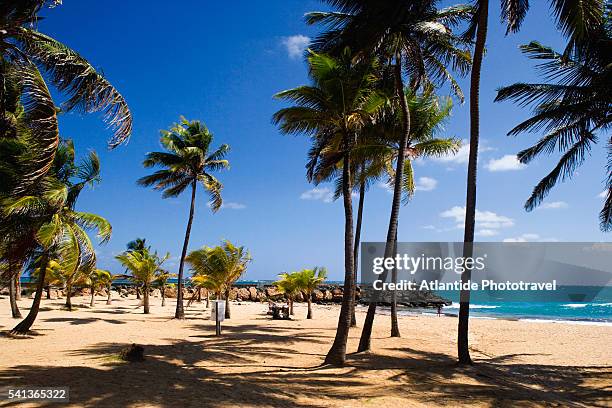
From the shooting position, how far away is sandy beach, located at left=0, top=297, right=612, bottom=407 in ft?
22.3

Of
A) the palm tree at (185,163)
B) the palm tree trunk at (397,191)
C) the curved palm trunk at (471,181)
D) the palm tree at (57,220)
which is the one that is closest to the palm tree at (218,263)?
the palm tree at (185,163)

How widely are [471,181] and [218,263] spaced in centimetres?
1719

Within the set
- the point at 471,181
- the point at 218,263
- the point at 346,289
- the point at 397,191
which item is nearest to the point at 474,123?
the point at 471,181

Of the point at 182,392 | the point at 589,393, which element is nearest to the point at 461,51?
the point at 589,393

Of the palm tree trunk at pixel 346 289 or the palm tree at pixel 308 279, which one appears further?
the palm tree at pixel 308 279

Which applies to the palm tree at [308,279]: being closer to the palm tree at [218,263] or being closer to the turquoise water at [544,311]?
the palm tree at [218,263]

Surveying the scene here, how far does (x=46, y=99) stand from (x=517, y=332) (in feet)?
80.2

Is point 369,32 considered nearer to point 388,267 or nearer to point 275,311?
point 388,267

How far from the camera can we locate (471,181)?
10.4 metres

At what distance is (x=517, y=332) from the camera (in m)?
22.2

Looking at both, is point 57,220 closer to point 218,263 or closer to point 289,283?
point 218,263

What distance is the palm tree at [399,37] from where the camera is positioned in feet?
35.1

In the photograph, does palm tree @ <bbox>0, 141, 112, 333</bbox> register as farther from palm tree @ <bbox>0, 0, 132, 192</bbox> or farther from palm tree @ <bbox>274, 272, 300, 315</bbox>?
palm tree @ <bbox>274, 272, 300, 315</bbox>

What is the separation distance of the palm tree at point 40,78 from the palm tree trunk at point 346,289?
236 inches
